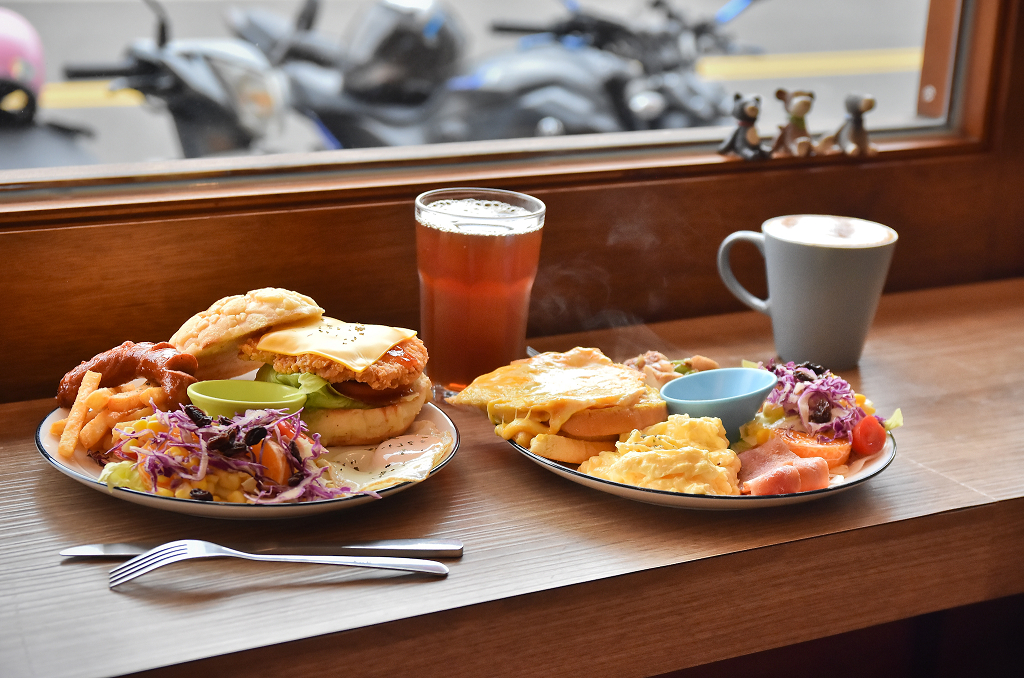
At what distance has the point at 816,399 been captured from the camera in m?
1.07

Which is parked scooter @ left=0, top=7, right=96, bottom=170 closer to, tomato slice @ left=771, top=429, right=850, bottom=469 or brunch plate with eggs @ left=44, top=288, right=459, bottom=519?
brunch plate with eggs @ left=44, top=288, right=459, bottom=519

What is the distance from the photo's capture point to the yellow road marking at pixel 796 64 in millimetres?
5828

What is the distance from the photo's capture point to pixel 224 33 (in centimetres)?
451

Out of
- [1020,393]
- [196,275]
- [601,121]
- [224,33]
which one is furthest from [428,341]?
[224,33]

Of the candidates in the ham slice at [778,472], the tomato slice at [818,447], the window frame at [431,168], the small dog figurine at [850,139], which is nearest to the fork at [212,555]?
the ham slice at [778,472]

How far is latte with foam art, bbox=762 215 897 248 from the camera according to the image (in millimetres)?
1283

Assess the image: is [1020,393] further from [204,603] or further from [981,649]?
[204,603]

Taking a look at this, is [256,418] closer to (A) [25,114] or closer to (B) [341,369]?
(B) [341,369]

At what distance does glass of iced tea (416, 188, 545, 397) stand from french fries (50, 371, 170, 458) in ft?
1.19

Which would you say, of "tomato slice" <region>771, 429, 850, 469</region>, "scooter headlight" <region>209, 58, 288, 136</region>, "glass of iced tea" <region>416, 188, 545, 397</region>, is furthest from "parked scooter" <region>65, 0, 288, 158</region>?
"tomato slice" <region>771, 429, 850, 469</region>

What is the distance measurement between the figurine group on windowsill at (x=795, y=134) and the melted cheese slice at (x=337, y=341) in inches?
30.4

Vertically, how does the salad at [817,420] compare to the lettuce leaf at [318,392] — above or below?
below

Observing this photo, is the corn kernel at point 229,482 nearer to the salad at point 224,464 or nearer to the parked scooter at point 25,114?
the salad at point 224,464

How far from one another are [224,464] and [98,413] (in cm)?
18
